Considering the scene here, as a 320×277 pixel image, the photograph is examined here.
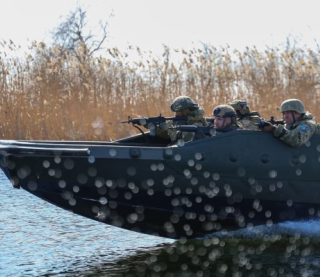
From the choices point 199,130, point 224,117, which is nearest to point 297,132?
point 224,117

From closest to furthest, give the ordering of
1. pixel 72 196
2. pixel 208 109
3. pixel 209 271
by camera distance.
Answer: pixel 209 271 → pixel 72 196 → pixel 208 109

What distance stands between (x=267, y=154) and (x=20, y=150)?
219 cm

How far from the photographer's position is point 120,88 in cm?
1523

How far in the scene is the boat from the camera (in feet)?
22.0

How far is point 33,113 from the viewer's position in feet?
48.2

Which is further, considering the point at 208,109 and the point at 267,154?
the point at 208,109

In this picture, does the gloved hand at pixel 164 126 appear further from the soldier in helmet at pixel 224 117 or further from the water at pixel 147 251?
the water at pixel 147 251

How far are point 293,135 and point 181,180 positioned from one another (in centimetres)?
109

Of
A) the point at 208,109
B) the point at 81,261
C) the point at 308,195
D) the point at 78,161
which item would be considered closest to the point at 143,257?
the point at 81,261

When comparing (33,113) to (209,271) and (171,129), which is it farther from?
(209,271)

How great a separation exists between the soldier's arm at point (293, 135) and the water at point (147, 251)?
2.98 feet

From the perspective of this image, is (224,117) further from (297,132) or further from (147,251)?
(147,251)

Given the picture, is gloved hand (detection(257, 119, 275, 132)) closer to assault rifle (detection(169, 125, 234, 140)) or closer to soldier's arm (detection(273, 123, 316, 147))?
soldier's arm (detection(273, 123, 316, 147))

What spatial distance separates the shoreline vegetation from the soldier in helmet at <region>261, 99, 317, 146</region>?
260 inches
